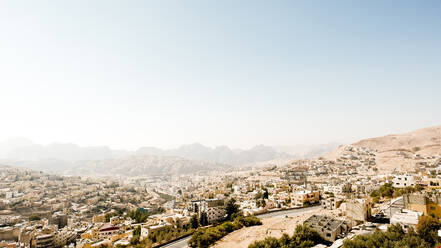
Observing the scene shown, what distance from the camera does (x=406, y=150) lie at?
93625 mm

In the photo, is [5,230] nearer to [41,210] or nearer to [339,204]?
[41,210]

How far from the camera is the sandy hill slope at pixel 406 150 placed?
230 feet

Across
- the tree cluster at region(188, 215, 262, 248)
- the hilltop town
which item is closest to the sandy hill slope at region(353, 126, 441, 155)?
the hilltop town

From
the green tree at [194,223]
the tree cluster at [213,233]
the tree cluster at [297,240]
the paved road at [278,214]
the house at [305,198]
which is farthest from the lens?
the house at [305,198]

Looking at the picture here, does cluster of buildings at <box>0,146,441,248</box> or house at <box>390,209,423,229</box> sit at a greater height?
house at <box>390,209,423,229</box>

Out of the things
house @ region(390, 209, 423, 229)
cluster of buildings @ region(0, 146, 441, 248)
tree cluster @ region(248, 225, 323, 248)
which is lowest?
cluster of buildings @ region(0, 146, 441, 248)

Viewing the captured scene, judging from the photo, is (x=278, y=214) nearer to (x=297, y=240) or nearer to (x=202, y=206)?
(x=202, y=206)

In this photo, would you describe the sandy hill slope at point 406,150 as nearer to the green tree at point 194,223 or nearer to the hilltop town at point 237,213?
the hilltop town at point 237,213

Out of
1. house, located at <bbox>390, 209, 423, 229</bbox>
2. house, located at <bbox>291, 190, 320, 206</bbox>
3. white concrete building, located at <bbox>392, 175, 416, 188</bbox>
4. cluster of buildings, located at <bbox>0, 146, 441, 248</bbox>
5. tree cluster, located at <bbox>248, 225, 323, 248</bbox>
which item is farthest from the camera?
house, located at <bbox>291, 190, 320, 206</bbox>

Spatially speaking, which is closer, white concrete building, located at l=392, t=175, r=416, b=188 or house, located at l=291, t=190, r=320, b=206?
white concrete building, located at l=392, t=175, r=416, b=188

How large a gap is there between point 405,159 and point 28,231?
91252mm

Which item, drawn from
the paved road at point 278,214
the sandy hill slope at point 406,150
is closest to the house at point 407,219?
the paved road at point 278,214

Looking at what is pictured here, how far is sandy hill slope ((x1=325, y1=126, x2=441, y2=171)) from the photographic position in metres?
70.1

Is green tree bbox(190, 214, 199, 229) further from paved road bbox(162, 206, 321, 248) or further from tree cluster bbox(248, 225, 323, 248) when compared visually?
tree cluster bbox(248, 225, 323, 248)
